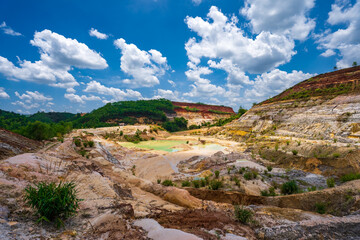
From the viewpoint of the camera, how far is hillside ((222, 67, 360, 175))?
1365cm

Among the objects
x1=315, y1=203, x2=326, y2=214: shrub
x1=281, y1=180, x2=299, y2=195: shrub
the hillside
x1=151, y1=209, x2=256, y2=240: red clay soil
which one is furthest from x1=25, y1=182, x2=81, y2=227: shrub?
the hillside

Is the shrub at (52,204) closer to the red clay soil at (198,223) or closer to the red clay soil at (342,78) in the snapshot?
the red clay soil at (198,223)

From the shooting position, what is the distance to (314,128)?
2309cm

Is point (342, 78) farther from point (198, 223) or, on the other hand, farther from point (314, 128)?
point (198, 223)

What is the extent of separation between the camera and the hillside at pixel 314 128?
13.6 m

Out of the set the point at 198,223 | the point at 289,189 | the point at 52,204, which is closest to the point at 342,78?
the point at 289,189

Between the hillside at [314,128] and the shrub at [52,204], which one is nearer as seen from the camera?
the shrub at [52,204]

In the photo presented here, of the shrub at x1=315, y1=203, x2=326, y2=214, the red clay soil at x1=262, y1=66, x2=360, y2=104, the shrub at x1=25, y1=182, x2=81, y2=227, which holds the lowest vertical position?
the shrub at x1=315, y1=203, x2=326, y2=214

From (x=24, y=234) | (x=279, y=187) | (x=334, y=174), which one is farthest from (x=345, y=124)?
(x=24, y=234)

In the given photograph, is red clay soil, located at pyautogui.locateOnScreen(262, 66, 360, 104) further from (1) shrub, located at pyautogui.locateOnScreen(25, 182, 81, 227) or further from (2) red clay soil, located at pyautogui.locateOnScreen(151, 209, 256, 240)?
(1) shrub, located at pyautogui.locateOnScreen(25, 182, 81, 227)


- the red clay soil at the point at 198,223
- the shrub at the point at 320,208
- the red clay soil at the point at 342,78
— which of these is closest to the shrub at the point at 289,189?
the shrub at the point at 320,208

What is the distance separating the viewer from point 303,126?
2509cm

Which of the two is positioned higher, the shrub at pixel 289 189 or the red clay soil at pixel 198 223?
the red clay soil at pixel 198 223

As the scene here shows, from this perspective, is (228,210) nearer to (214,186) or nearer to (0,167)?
(214,186)
